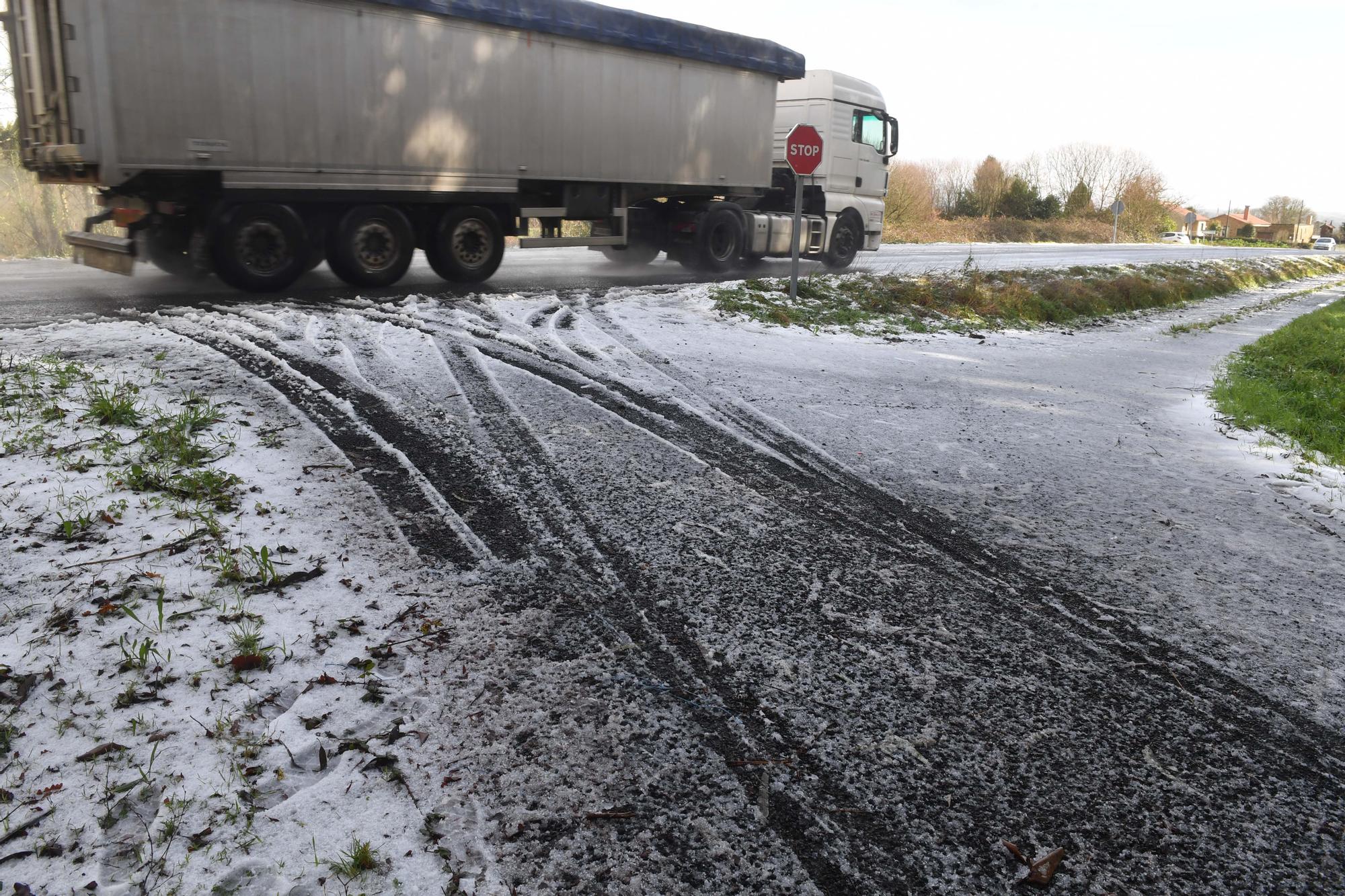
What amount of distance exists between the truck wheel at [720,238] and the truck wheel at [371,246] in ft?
17.5

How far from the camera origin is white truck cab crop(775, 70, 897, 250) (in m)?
15.7

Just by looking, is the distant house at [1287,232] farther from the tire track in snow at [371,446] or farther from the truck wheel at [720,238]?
the tire track in snow at [371,446]

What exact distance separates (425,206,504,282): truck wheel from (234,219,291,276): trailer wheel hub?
197 centimetres

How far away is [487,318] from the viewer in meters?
8.87

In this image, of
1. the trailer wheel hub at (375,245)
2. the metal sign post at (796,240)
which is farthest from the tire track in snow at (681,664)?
the metal sign post at (796,240)

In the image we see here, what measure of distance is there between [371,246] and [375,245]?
0.06m

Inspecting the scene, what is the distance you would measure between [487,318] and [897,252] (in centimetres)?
1970

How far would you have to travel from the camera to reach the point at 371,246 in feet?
34.9

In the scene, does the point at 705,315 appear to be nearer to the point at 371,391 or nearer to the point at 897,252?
the point at 371,391

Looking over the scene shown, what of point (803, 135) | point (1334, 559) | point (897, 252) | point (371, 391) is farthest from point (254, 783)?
point (897, 252)

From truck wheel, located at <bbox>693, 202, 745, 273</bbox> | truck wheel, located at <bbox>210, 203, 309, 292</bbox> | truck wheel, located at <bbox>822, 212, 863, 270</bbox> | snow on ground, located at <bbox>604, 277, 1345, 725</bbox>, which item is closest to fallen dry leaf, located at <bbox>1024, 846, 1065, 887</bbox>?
snow on ground, located at <bbox>604, 277, 1345, 725</bbox>

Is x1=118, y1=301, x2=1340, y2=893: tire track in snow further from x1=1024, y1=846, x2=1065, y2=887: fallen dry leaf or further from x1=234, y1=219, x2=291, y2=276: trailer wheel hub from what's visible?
x1=234, y1=219, x2=291, y2=276: trailer wheel hub

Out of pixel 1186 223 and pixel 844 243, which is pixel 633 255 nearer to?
pixel 844 243

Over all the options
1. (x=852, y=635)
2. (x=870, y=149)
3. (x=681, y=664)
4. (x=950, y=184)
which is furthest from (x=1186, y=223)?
(x=681, y=664)
